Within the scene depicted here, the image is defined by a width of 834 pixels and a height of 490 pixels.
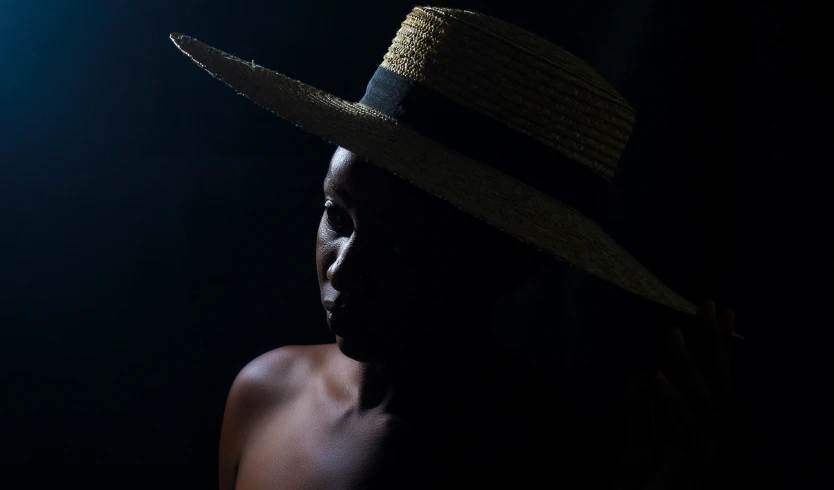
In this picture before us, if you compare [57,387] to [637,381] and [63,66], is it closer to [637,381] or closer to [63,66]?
[63,66]

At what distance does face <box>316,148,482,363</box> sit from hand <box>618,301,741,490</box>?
265 millimetres

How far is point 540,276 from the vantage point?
154 cm

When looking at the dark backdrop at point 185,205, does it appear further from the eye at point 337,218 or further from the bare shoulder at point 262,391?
the eye at point 337,218

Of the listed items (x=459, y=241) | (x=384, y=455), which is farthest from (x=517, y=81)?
(x=384, y=455)

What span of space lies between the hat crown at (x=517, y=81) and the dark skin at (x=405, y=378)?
14cm

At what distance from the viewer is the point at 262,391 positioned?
1293 millimetres

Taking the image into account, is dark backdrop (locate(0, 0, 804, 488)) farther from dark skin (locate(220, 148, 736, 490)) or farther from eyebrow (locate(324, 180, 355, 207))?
eyebrow (locate(324, 180, 355, 207))

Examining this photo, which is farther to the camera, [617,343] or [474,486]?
[617,343]

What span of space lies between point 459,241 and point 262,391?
1.80 ft

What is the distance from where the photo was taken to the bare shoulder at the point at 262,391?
4.17 feet

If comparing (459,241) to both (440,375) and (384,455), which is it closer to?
(440,375)

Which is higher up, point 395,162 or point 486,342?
point 395,162

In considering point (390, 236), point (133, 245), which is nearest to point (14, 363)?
point (133, 245)

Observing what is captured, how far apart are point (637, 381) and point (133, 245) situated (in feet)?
3.46
